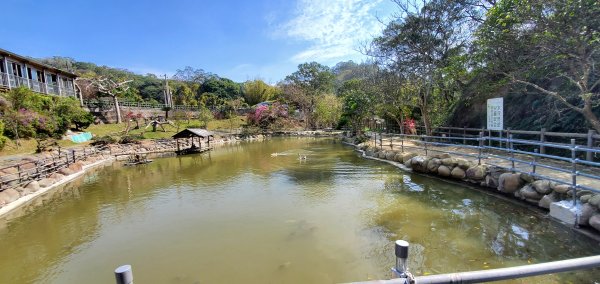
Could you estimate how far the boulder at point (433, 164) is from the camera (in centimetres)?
955

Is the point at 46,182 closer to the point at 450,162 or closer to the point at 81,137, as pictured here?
the point at 81,137

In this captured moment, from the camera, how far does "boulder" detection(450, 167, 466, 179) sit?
862 cm

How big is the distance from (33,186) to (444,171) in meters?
13.5

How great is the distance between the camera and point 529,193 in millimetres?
6418

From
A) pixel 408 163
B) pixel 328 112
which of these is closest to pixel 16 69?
pixel 408 163

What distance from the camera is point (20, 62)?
20391 millimetres

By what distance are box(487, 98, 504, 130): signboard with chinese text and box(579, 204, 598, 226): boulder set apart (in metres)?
3.72

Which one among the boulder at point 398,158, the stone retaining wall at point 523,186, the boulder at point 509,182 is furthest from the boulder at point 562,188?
the boulder at point 398,158

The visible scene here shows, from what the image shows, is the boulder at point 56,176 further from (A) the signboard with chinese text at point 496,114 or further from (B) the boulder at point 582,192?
(B) the boulder at point 582,192

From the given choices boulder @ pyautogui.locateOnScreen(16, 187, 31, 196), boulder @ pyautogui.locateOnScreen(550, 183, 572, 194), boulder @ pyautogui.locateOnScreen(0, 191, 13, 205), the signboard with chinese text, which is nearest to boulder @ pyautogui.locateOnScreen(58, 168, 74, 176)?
boulder @ pyautogui.locateOnScreen(16, 187, 31, 196)

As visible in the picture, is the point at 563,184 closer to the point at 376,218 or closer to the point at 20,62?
the point at 376,218

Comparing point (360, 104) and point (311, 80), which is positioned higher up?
point (311, 80)

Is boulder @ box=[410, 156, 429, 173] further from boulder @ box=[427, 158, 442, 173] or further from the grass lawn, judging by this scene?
the grass lawn

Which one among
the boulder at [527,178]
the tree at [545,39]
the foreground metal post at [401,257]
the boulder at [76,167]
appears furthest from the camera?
the boulder at [76,167]
